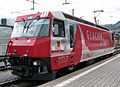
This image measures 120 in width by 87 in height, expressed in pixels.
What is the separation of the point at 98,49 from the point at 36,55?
8481 millimetres

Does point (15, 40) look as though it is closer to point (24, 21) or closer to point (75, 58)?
point (24, 21)

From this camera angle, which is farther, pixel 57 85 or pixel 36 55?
pixel 36 55

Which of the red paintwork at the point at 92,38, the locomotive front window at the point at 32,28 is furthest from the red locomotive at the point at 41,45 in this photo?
the red paintwork at the point at 92,38

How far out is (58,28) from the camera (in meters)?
8.44

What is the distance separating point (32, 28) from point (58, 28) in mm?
1205

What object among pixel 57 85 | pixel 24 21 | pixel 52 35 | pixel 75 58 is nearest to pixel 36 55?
pixel 52 35

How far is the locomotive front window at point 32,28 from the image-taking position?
7.95 metres

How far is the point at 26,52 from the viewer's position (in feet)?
25.6

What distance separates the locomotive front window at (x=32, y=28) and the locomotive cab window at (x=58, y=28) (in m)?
0.37

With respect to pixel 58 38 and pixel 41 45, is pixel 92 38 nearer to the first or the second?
pixel 58 38

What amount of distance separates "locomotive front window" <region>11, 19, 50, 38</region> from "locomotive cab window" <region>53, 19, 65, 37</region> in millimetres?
371

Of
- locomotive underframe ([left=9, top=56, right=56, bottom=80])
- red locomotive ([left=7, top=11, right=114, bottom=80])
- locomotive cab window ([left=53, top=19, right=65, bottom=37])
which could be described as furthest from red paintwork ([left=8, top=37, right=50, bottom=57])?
locomotive cab window ([left=53, top=19, right=65, bottom=37])

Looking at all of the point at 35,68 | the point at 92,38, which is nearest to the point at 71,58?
the point at 35,68

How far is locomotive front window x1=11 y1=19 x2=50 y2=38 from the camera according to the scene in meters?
7.95
